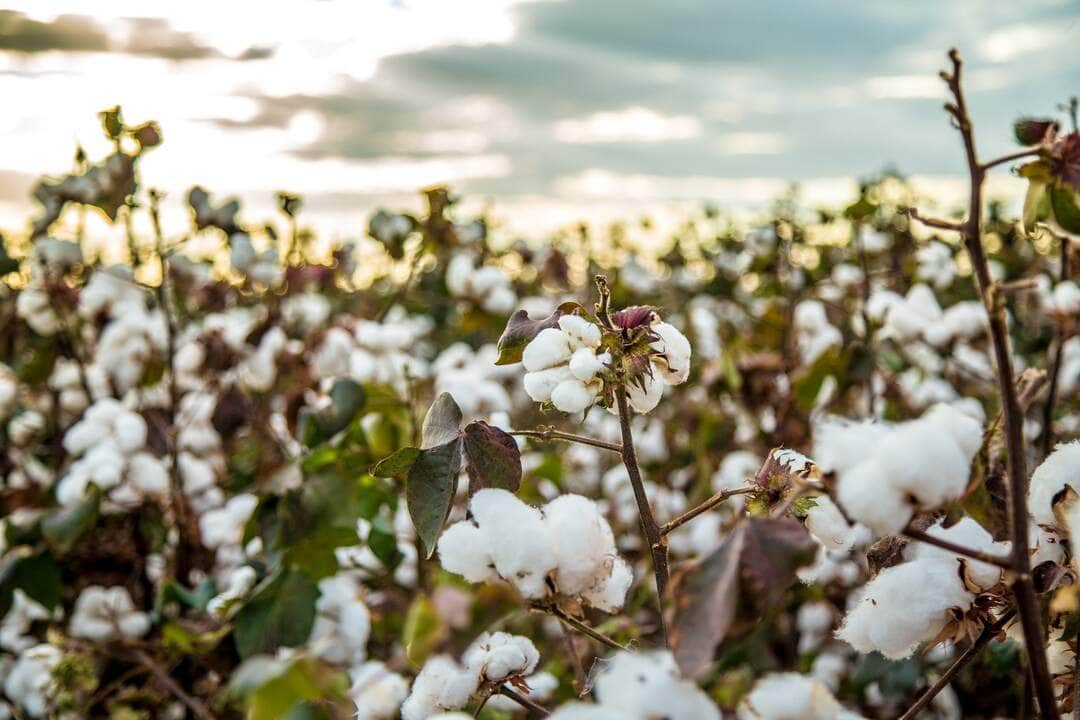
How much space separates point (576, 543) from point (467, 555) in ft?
0.24

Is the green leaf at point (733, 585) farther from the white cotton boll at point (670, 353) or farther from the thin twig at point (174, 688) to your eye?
the thin twig at point (174, 688)

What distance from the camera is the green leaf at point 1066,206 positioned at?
670 mm

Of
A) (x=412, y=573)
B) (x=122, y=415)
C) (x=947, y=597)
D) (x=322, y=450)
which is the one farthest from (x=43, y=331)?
(x=947, y=597)

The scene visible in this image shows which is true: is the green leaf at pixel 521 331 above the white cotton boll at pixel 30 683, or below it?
above

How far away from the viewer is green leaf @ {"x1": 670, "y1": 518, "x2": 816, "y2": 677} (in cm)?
54

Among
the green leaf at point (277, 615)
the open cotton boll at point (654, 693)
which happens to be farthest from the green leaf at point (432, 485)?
the green leaf at point (277, 615)

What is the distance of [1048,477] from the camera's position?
729mm

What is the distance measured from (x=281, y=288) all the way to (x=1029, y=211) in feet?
7.24

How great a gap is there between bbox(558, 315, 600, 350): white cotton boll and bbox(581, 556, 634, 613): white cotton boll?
168mm

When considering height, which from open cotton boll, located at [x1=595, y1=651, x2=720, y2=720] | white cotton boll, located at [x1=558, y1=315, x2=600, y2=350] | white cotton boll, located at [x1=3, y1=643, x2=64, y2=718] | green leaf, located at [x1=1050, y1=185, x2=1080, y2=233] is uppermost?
green leaf, located at [x1=1050, y1=185, x2=1080, y2=233]

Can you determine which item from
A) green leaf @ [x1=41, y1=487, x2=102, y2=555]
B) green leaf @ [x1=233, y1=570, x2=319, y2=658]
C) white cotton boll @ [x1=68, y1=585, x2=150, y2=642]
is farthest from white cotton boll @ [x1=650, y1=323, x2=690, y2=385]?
white cotton boll @ [x1=68, y1=585, x2=150, y2=642]

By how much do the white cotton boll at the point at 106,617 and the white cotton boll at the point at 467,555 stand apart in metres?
1.48

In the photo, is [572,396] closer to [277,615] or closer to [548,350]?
[548,350]

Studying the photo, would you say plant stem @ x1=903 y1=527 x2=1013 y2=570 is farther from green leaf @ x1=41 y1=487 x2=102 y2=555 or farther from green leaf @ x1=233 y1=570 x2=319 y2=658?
green leaf @ x1=41 y1=487 x2=102 y2=555
